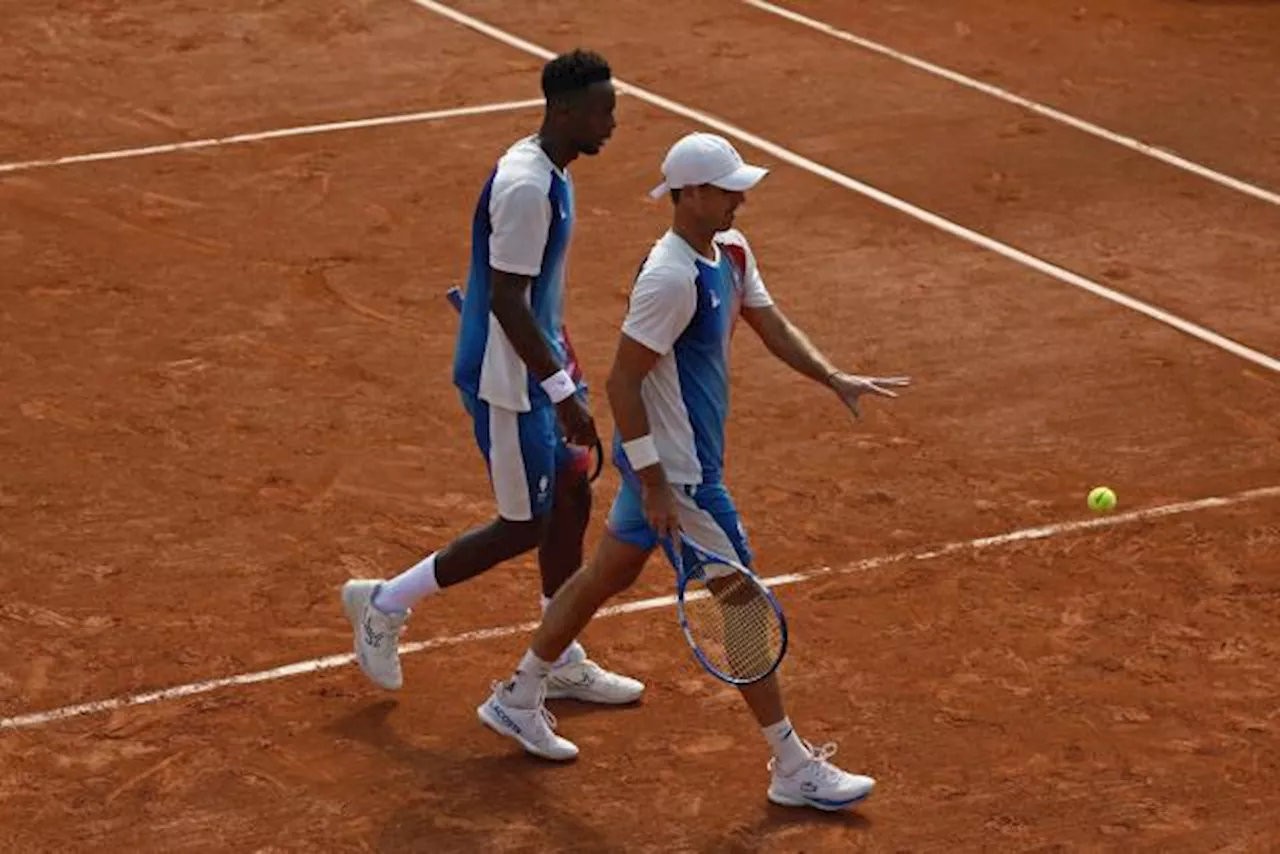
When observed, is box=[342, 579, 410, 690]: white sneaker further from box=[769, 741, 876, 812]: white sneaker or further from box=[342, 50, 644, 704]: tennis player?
box=[769, 741, 876, 812]: white sneaker

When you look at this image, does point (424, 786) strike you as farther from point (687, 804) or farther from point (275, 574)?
point (275, 574)

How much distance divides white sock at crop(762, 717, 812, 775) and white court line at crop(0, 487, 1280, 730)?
189 cm

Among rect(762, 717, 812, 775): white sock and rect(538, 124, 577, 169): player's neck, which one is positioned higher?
rect(538, 124, 577, 169): player's neck

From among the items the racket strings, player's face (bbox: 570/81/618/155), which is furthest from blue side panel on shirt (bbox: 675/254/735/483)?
player's face (bbox: 570/81/618/155)

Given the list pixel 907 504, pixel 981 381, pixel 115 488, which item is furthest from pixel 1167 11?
pixel 115 488

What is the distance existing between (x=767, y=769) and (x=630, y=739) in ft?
1.84

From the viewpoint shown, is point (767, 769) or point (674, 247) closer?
point (674, 247)

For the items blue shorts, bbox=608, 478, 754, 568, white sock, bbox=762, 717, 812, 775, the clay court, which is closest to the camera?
blue shorts, bbox=608, 478, 754, 568

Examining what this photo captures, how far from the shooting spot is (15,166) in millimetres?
17406

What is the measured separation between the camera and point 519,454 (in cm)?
976

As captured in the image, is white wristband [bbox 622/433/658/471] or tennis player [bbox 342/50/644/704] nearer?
white wristband [bbox 622/433/658/471]

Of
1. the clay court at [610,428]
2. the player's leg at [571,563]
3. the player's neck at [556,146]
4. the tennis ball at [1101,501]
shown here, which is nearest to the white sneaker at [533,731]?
the clay court at [610,428]

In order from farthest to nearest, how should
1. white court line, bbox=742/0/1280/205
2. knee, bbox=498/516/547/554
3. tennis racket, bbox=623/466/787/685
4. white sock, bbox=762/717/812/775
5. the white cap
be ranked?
white court line, bbox=742/0/1280/205
knee, bbox=498/516/547/554
white sock, bbox=762/717/812/775
tennis racket, bbox=623/466/787/685
the white cap

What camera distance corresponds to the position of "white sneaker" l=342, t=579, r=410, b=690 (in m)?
10.1
